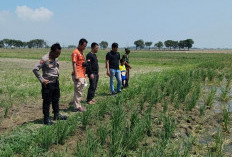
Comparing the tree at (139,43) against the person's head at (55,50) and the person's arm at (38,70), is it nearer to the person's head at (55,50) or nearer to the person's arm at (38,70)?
the person's head at (55,50)

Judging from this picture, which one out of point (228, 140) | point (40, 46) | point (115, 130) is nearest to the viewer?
point (115, 130)

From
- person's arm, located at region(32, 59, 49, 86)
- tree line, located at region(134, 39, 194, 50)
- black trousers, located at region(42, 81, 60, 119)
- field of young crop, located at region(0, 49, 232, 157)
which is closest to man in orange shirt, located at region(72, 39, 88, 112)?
field of young crop, located at region(0, 49, 232, 157)

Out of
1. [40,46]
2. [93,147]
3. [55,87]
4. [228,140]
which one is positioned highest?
[40,46]

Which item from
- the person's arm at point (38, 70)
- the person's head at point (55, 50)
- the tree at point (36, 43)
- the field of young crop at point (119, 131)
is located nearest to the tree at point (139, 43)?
the tree at point (36, 43)

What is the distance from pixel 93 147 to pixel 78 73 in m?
2.53

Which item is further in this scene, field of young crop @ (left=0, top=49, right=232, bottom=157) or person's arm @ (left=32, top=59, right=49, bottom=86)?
person's arm @ (left=32, top=59, right=49, bottom=86)

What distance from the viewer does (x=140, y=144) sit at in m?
3.30

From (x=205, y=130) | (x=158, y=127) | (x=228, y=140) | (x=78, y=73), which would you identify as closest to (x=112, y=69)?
(x=78, y=73)

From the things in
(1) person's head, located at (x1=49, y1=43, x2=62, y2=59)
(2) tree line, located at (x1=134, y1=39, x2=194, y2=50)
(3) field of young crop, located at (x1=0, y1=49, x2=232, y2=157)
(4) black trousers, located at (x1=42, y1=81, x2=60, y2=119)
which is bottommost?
(3) field of young crop, located at (x1=0, y1=49, x2=232, y2=157)

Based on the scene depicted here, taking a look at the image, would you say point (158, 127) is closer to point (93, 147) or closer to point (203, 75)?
point (93, 147)

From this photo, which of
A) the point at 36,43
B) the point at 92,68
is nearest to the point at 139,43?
the point at 36,43

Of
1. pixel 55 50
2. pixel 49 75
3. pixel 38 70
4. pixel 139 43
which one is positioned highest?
pixel 139 43

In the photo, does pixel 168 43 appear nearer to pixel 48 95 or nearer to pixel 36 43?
pixel 36 43

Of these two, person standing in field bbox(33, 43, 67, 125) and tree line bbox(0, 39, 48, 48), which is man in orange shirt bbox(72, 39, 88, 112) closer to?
person standing in field bbox(33, 43, 67, 125)
